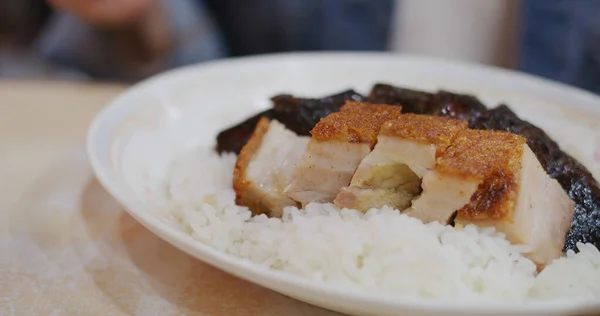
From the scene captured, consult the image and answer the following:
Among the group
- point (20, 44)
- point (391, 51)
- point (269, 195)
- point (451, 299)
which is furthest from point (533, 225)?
point (20, 44)

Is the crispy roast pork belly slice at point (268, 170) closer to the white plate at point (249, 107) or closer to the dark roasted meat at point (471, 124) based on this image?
the dark roasted meat at point (471, 124)

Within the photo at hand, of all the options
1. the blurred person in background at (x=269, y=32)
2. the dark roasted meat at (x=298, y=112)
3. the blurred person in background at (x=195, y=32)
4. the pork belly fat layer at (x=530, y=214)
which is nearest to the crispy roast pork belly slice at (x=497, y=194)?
the pork belly fat layer at (x=530, y=214)

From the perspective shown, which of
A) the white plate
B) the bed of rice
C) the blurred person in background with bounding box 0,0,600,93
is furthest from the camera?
the blurred person in background with bounding box 0,0,600,93

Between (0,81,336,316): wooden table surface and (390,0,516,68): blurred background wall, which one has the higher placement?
(390,0,516,68): blurred background wall

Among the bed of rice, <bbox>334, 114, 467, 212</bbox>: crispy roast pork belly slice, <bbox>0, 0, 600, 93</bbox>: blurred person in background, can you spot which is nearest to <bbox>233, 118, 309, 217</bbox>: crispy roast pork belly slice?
the bed of rice

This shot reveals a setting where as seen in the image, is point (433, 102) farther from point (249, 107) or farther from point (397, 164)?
point (249, 107)

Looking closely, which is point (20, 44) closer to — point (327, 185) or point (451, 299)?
point (327, 185)

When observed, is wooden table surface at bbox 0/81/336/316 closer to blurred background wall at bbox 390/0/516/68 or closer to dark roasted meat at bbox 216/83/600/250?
dark roasted meat at bbox 216/83/600/250
